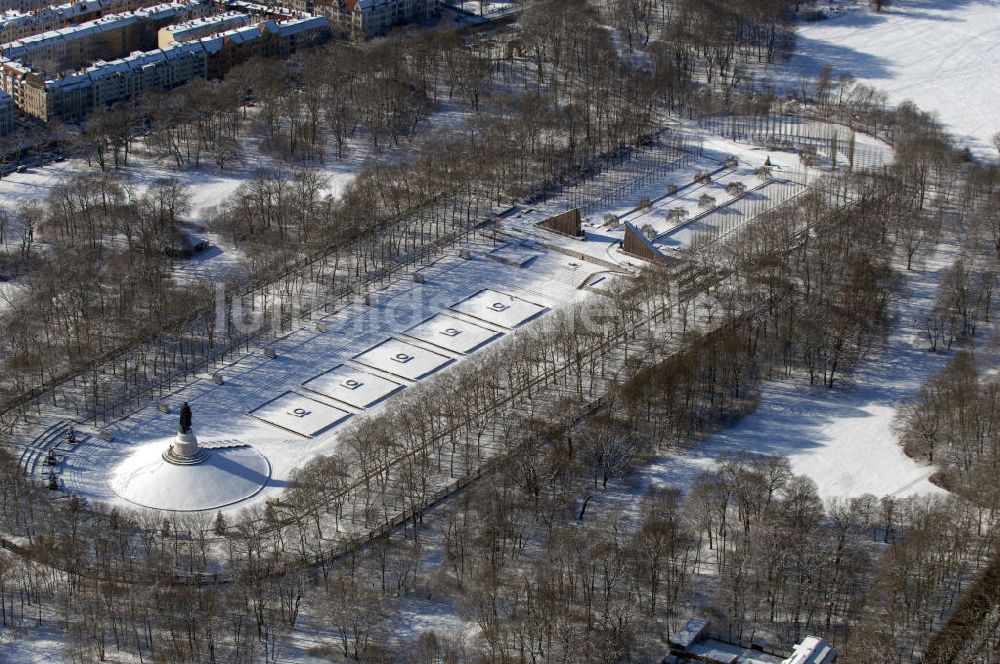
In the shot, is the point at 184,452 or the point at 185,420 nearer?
the point at 185,420

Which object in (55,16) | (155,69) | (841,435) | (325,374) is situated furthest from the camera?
(55,16)

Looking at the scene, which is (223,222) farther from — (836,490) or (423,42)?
(836,490)

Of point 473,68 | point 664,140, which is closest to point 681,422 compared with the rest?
point 664,140

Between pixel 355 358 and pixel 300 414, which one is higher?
pixel 355 358

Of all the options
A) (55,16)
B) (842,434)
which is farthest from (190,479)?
(55,16)

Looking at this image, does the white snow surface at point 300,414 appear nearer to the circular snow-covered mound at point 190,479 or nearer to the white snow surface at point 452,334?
the circular snow-covered mound at point 190,479

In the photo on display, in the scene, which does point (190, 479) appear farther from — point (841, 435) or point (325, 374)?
point (841, 435)

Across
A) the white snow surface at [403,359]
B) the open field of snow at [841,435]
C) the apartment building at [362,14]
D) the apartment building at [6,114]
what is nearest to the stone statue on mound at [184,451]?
the white snow surface at [403,359]
